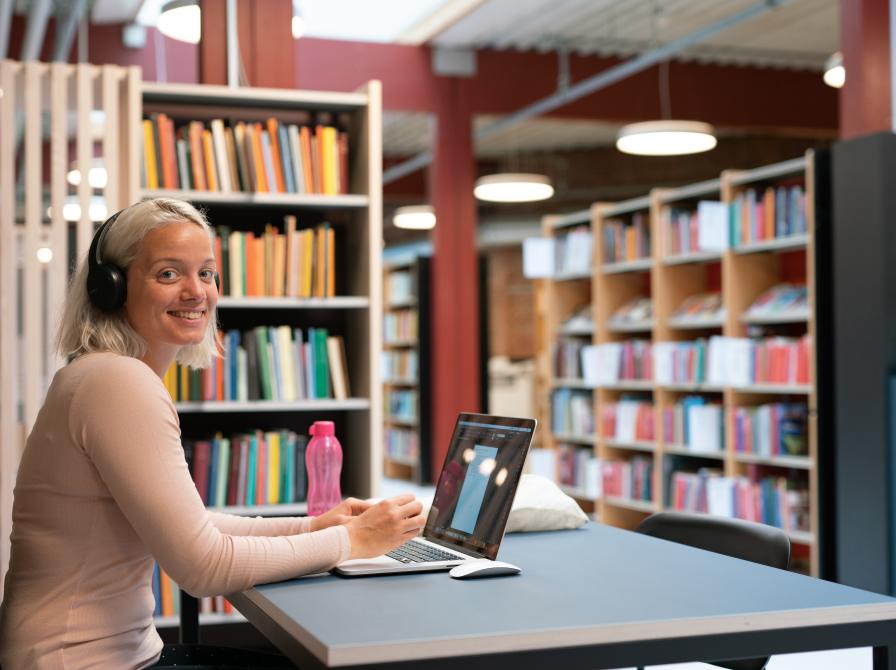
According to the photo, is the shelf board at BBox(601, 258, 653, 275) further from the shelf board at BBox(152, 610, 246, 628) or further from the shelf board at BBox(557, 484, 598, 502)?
the shelf board at BBox(152, 610, 246, 628)

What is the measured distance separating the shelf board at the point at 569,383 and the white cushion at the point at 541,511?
561 cm

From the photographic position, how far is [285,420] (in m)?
4.73

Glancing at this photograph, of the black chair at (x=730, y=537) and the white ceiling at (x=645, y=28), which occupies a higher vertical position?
the white ceiling at (x=645, y=28)

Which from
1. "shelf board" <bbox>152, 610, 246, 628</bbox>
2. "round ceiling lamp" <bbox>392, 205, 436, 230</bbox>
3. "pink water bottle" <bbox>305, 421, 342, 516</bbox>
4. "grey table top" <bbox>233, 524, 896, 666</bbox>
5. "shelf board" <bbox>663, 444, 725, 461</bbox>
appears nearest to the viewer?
"grey table top" <bbox>233, 524, 896, 666</bbox>

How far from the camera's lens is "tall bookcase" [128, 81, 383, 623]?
14.5 ft

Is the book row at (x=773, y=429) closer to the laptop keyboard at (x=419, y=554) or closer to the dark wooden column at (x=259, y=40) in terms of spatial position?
the dark wooden column at (x=259, y=40)

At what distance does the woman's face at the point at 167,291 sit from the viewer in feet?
6.28

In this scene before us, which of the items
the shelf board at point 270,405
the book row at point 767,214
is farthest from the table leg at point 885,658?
the book row at point 767,214

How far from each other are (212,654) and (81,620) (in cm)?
36

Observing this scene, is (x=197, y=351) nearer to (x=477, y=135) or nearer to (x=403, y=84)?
(x=403, y=84)

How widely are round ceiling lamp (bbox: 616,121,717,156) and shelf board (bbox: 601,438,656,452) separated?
6.72 ft

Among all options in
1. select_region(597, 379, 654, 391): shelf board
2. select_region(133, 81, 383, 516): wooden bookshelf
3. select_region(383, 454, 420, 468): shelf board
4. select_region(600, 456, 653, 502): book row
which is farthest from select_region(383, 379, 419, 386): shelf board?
select_region(133, 81, 383, 516): wooden bookshelf

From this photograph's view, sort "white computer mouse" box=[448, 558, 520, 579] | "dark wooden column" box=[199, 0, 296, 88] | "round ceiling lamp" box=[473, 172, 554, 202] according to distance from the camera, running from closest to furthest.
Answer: "white computer mouse" box=[448, 558, 520, 579] → "dark wooden column" box=[199, 0, 296, 88] → "round ceiling lamp" box=[473, 172, 554, 202]

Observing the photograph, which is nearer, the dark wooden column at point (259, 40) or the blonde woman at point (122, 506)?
the blonde woman at point (122, 506)
